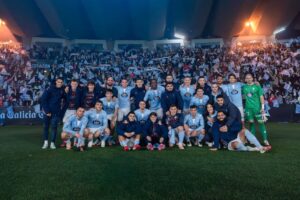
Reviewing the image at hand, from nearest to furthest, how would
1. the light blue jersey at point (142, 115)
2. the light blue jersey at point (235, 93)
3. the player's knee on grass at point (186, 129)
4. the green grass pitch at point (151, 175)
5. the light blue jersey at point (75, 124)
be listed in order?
the green grass pitch at point (151, 175) → the light blue jersey at point (75, 124) → the player's knee on grass at point (186, 129) → the light blue jersey at point (142, 115) → the light blue jersey at point (235, 93)

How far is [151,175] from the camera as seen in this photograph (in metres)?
5.21

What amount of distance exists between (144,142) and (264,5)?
24.8 metres

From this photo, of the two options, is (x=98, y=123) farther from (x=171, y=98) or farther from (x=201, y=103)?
(x=201, y=103)

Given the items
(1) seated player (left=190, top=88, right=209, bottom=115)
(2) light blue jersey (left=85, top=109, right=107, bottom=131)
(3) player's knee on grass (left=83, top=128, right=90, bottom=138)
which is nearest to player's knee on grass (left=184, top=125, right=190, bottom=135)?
(1) seated player (left=190, top=88, right=209, bottom=115)

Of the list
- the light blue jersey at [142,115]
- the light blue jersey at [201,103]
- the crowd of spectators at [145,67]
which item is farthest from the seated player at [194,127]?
the crowd of spectators at [145,67]

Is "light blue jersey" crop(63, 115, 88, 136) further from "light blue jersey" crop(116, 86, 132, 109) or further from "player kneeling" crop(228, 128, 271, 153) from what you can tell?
"player kneeling" crop(228, 128, 271, 153)

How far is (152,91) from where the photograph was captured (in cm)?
991

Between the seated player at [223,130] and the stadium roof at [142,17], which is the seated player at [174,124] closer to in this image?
the seated player at [223,130]

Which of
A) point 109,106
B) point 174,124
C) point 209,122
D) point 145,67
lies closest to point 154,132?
point 174,124

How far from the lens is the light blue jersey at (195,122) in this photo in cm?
897

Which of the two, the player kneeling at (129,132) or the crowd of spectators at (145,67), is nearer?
the player kneeling at (129,132)

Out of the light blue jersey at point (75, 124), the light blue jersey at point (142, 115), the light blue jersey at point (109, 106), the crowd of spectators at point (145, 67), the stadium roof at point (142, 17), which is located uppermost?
the stadium roof at point (142, 17)

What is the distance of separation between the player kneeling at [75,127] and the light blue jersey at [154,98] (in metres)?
2.22

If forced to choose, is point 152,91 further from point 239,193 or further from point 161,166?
point 239,193
